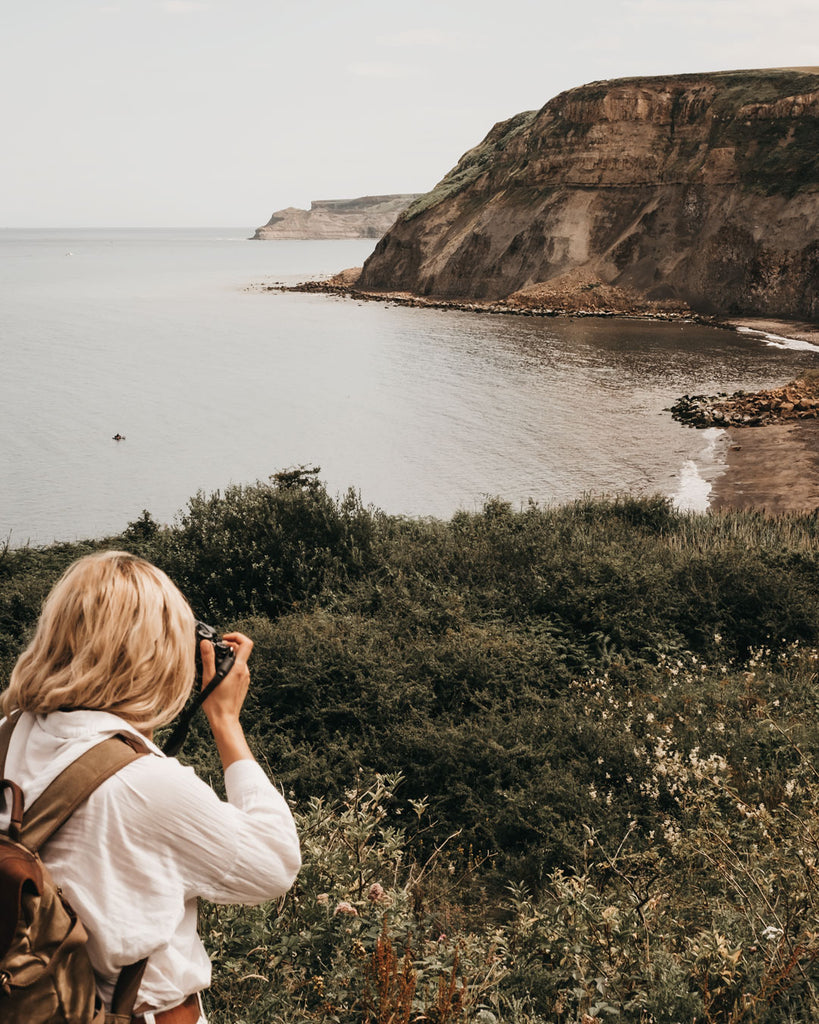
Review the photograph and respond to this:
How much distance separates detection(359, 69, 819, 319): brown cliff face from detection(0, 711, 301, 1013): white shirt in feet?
199

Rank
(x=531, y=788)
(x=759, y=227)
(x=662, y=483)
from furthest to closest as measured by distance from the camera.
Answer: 1. (x=759, y=227)
2. (x=662, y=483)
3. (x=531, y=788)

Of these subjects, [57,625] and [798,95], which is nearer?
[57,625]

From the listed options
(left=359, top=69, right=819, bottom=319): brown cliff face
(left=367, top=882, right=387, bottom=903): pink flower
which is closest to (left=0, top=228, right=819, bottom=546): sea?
(left=359, top=69, right=819, bottom=319): brown cliff face

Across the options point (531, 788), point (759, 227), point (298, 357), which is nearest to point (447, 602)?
point (531, 788)

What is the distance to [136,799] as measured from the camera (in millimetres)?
1742

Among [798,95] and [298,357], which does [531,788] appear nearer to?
[298,357]

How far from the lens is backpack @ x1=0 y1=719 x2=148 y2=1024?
5.20 ft

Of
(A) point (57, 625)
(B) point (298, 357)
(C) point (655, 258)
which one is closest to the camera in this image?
(A) point (57, 625)

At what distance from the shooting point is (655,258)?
64812 millimetres

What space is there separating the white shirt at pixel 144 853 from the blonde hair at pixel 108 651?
0.06 metres

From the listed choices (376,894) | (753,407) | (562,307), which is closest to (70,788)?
(376,894)

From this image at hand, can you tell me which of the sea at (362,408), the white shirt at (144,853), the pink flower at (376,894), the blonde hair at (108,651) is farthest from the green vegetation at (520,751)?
the sea at (362,408)

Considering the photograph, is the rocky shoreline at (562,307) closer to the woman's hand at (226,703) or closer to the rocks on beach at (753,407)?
the rocks on beach at (753,407)

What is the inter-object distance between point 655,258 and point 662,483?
1831 inches
